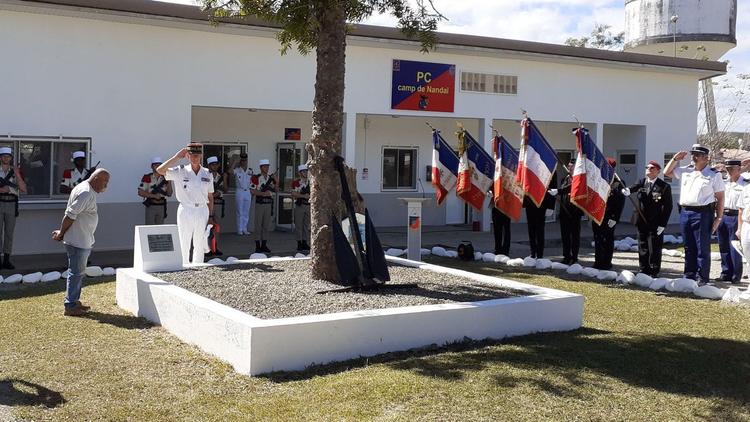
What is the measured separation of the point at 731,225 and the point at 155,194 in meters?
10.0

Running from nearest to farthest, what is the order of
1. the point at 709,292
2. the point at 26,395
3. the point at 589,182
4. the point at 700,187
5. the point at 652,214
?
1. the point at 26,395
2. the point at 709,292
3. the point at 700,187
4. the point at 652,214
5. the point at 589,182

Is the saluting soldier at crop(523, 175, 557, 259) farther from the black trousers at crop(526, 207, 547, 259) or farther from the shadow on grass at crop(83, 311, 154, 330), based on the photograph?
the shadow on grass at crop(83, 311, 154, 330)

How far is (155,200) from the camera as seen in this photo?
14.5 metres

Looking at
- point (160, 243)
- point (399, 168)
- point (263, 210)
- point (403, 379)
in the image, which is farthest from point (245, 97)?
point (403, 379)

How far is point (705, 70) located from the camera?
23.2m

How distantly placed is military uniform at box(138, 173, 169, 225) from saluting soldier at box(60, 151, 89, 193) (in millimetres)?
1077

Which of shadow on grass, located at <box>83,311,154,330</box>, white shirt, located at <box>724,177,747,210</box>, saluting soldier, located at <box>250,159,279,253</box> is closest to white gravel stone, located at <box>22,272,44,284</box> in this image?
shadow on grass, located at <box>83,311,154,330</box>

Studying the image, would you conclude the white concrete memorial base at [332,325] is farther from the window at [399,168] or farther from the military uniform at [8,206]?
the window at [399,168]

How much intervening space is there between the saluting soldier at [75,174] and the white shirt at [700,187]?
10063 millimetres

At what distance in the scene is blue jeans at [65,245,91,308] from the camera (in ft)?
29.4

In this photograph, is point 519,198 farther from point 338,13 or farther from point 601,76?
point 601,76

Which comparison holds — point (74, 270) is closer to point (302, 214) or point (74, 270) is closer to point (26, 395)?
point (26, 395)

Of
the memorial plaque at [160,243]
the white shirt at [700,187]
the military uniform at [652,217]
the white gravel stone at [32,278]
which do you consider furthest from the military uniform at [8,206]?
the white shirt at [700,187]

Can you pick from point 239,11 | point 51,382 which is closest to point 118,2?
point 239,11
